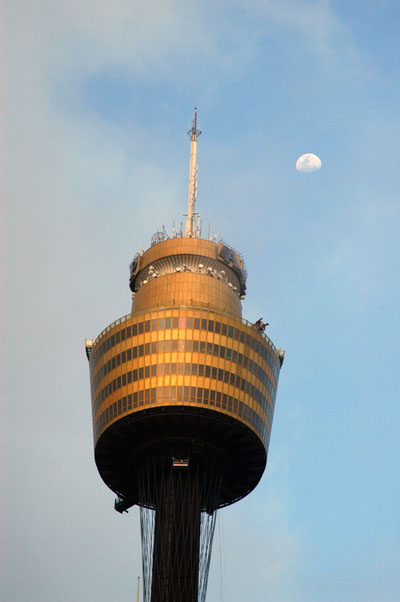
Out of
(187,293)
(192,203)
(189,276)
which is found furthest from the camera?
(192,203)

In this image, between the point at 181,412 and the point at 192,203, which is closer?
the point at 181,412

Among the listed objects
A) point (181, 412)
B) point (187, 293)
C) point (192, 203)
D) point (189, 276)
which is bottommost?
point (181, 412)

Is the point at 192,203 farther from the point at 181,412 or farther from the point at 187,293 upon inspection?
the point at 181,412

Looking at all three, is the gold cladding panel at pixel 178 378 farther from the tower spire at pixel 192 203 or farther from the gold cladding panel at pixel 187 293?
the tower spire at pixel 192 203

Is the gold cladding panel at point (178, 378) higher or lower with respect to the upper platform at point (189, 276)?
lower

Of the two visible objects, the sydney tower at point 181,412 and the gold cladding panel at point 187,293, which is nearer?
the sydney tower at point 181,412

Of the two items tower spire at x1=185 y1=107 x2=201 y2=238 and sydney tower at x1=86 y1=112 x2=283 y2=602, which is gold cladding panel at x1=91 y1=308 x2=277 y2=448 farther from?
tower spire at x1=185 y1=107 x2=201 y2=238

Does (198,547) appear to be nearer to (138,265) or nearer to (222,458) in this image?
(222,458)

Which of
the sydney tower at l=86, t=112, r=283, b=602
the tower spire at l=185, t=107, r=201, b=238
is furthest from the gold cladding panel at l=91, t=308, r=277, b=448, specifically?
the tower spire at l=185, t=107, r=201, b=238

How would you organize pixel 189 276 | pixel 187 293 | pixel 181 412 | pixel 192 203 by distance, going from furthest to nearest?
pixel 192 203 < pixel 189 276 < pixel 187 293 < pixel 181 412

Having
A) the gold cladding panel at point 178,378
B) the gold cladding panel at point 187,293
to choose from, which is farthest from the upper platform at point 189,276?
the gold cladding panel at point 178,378

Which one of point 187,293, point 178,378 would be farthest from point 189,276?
point 178,378

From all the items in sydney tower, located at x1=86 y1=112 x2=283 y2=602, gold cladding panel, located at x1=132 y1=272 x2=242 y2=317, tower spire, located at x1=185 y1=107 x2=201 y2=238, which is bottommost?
sydney tower, located at x1=86 y1=112 x2=283 y2=602

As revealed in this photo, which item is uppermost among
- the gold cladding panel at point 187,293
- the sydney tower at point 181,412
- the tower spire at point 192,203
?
the tower spire at point 192,203
